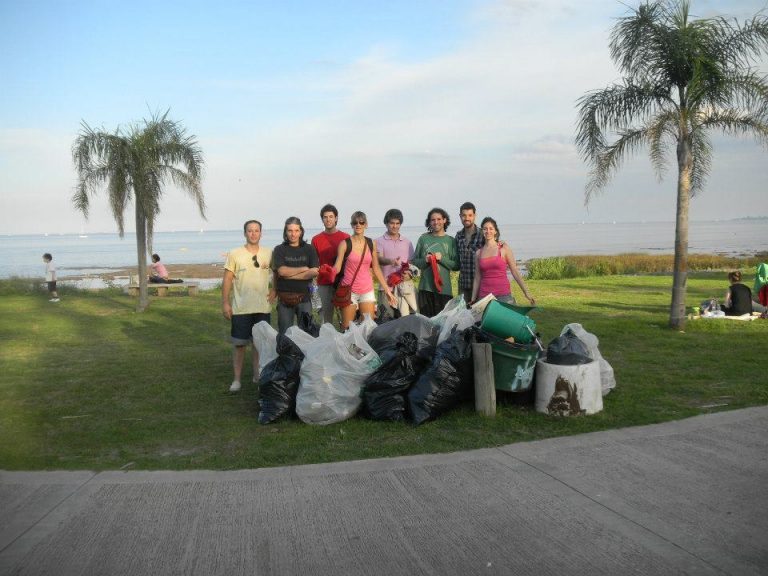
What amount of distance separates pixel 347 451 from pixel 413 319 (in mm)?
1841

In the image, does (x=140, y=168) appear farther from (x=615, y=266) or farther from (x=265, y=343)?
(x=615, y=266)

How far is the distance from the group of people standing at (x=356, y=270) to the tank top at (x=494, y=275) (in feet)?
0.03

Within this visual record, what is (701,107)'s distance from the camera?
10.3 m

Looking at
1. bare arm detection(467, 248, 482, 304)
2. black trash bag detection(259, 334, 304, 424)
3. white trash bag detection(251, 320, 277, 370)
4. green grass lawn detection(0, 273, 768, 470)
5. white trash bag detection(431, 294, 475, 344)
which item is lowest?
green grass lawn detection(0, 273, 768, 470)

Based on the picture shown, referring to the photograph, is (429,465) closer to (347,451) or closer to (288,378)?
(347,451)

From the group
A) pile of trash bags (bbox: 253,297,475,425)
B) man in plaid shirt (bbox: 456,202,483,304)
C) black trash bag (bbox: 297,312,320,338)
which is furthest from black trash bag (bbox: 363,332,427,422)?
man in plaid shirt (bbox: 456,202,483,304)

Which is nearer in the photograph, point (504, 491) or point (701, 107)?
point (504, 491)

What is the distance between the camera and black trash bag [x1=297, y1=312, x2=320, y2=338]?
7016 mm

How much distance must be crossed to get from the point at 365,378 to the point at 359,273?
76.1 inches

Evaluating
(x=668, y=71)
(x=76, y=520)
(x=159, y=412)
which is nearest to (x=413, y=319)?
(x=159, y=412)

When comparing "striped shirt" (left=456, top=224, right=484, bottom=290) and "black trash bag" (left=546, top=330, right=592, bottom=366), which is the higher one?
"striped shirt" (left=456, top=224, right=484, bottom=290)

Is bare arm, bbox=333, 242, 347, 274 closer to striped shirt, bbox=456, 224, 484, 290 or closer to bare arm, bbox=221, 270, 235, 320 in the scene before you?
bare arm, bbox=221, 270, 235, 320

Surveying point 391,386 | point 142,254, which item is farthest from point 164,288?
point 391,386

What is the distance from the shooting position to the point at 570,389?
220 inches
